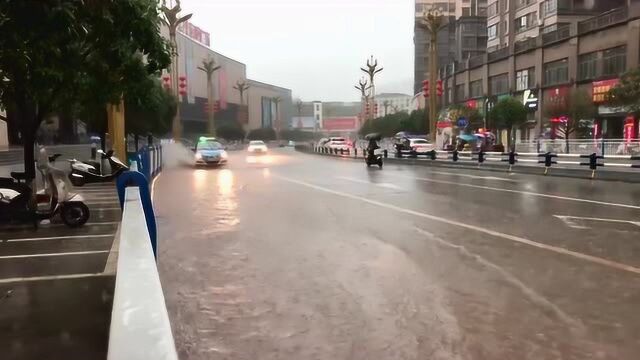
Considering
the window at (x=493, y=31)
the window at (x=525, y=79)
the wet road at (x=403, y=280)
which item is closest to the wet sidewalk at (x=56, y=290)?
the wet road at (x=403, y=280)

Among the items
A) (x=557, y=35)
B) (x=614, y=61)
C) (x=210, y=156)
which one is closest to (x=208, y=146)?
(x=210, y=156)

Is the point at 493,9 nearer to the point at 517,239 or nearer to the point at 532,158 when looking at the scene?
the point at 532,158

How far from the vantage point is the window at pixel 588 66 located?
4903cm

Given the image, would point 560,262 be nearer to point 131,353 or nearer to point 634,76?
point 131,353

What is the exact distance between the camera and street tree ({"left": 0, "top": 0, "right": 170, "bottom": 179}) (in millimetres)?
7566

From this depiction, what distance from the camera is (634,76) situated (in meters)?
33.5

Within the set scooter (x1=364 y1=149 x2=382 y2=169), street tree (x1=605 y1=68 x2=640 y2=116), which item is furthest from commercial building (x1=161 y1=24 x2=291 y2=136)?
street tree (x1=605 y1=68 x2=640 y2=116)

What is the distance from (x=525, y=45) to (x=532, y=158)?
30280 millimetres

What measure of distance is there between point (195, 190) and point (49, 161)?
25.5ft

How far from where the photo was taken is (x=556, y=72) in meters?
54.8

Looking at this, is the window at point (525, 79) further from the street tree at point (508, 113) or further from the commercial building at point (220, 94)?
the commercial building at point (220, 94)

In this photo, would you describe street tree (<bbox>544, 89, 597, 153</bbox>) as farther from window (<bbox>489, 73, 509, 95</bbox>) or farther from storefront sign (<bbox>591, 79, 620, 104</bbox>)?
window (<bbox>489, 73, 509, 95</bbox>)

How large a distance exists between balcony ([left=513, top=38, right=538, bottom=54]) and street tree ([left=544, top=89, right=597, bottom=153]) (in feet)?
46.9

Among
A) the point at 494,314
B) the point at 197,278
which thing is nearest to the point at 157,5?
the point at 197,278
